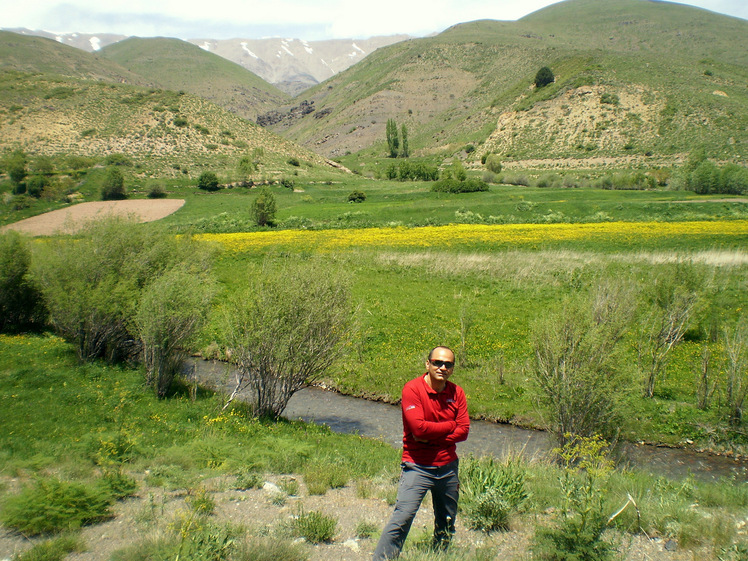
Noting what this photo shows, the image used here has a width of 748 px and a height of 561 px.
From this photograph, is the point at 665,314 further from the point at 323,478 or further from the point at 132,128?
the point at 132,128

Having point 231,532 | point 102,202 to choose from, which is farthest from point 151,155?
point 231,532

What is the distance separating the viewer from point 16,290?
16.9 metres

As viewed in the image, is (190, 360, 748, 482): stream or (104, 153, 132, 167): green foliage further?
(104, 153, 132, 167): green foliage

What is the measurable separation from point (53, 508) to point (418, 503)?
431 centimetres

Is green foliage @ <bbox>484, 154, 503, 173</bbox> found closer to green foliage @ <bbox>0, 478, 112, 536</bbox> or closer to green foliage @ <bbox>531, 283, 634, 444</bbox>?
green foliage @ <bbox>531, 283, 634, 444</bbox>

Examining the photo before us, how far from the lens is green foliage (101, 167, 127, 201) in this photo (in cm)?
5797

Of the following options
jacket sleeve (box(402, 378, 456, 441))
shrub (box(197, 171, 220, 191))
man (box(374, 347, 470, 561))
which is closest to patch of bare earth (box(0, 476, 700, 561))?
man (box(374, 347, 470, 561))

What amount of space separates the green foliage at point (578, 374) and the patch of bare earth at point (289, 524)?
10.9ft

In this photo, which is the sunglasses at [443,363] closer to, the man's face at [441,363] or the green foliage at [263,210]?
the man's face at [441,363]

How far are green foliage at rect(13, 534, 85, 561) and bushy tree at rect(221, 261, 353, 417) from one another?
5.56m

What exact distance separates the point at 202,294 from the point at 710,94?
105569mm

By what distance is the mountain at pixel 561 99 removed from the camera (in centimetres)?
8238

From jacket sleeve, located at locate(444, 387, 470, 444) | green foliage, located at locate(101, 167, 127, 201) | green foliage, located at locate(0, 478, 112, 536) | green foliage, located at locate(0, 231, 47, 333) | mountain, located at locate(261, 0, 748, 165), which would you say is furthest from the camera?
mountain, located at locate(261, 0, 748, 165)

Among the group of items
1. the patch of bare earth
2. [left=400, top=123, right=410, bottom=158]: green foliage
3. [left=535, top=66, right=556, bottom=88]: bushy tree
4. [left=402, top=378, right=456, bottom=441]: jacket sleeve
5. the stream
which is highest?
[left=535, top=66, right=556, bottom=88]: bushy tree
